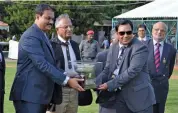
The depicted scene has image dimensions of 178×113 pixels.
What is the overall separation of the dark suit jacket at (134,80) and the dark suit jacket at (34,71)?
2.84 feet

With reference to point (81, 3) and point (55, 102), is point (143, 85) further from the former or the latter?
point (81, 3)

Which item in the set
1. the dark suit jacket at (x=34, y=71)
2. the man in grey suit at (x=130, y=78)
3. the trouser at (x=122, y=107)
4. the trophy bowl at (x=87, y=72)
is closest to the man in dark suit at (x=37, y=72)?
the dark suit jacket at (x=34, y=71)

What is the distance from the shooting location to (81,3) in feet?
144

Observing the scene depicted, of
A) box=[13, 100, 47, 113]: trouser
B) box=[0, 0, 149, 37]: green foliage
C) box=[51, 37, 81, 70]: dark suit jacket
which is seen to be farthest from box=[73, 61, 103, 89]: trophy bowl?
box=[0, 0, 149, 37]: green foliage

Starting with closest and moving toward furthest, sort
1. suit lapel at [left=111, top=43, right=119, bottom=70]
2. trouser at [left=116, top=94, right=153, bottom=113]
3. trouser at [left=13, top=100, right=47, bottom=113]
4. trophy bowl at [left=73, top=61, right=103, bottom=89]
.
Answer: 1. trouser at [left=13, top=100, right=47, bottom=113]
2. trophy bowl at [left=73, top=61, right=103, bottom=89]
3. trouser at [left=116, top=94, right=153, bottom=113]
4. suit lapel at [left=111, top=43, right=119, bottom=70]

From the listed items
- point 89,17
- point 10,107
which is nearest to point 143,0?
point 89,17

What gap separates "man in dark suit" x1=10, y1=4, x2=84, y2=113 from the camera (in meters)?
5.05

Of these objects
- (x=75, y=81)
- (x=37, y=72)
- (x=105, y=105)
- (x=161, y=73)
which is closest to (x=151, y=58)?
(x=161, y=73)

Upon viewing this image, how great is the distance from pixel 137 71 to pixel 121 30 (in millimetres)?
563

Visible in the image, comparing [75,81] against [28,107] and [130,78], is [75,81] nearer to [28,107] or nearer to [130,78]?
[28,107]

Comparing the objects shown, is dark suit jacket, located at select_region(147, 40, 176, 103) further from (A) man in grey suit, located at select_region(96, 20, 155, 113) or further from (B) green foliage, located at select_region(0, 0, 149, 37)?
(B) green foliage, located at select_region(0, 0, 149, 37)

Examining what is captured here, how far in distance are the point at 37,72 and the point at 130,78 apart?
1.21 metres

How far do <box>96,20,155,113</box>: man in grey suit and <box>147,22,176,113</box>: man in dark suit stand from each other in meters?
1.70

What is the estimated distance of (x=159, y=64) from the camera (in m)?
7.57
